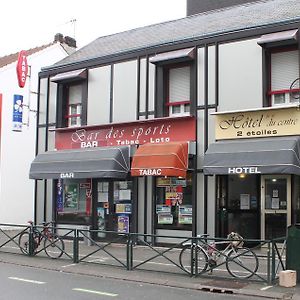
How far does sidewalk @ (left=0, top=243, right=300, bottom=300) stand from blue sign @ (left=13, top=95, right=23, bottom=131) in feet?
22.2

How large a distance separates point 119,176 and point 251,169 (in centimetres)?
430

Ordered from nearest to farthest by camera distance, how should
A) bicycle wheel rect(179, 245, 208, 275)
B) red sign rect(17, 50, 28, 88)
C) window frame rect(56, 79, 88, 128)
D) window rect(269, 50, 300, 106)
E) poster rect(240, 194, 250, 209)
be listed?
1. bicycle wheel rect(179, 245, 208, 275)
2. window rect(269, 50, 300, 106)
3. poster rect(240, 194, 250, 209)
4. window frame rect(56, 79, 88, 128)
5. red sign rect(17, 50, 28, 88)

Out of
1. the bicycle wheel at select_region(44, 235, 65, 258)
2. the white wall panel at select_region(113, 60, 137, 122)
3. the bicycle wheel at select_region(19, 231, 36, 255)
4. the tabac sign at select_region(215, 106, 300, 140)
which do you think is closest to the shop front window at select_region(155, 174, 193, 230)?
the tabac sign at select_region(215, 106, 300, 140)

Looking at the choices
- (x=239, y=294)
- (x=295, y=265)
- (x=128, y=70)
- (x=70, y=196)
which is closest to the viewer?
(x=239, y=294)

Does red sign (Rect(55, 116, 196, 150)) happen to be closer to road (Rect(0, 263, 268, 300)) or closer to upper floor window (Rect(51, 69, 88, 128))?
upper floor window (Rect(51, 69, 88, 128))

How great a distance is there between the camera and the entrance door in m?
14.0

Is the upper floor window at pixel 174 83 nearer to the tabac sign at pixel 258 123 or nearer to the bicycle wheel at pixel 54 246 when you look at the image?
the tabac sign at pixel 258 123

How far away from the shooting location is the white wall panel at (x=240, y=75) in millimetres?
14109

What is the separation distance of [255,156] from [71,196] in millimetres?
Answer: 7227

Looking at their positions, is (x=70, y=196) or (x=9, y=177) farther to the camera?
(x=9, y=177)

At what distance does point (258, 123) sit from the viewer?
13.9m

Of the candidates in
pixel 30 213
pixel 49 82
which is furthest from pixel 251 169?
pixel 30 213

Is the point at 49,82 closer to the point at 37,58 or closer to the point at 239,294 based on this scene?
the point at 37,58

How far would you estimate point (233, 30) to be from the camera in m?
14.6
